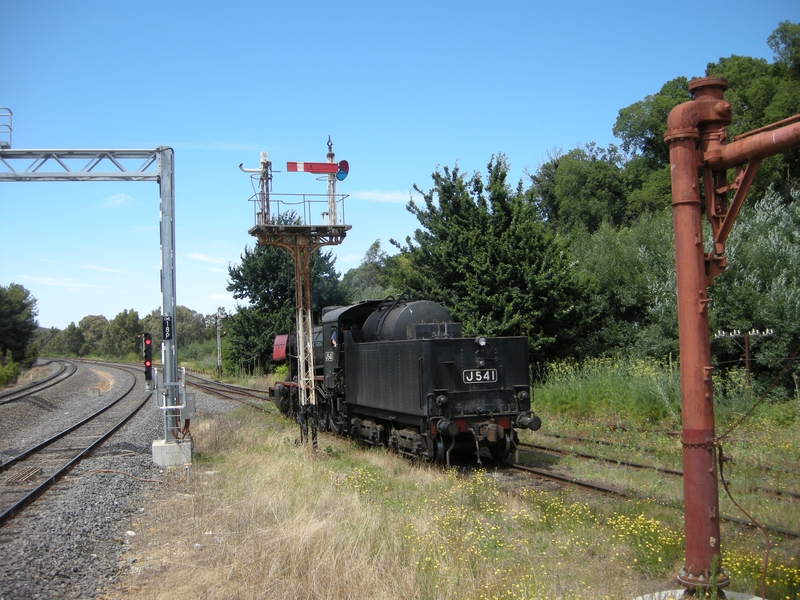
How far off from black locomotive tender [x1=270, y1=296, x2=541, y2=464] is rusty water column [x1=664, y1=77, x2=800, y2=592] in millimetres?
5923

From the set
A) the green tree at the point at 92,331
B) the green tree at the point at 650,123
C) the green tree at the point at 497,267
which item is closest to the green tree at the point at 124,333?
the green tree at the point at 92,331

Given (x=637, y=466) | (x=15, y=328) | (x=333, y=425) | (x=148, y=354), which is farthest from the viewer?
(x=15, y=328)

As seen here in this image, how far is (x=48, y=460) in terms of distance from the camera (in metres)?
13.1

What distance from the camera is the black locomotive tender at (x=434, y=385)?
34.9ft

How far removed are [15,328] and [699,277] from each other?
56652mm

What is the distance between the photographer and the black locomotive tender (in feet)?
34.9

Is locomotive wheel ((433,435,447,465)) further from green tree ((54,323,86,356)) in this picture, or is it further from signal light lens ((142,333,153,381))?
green tree ((54,323,86,356))

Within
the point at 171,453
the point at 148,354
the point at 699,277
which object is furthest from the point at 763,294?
the point at 148,354

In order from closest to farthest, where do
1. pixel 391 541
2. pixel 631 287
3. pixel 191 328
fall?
1. pixel 391 541
2. pixel 631 287
3. pixel 191 328

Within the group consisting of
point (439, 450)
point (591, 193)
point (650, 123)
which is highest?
point (650, 123)

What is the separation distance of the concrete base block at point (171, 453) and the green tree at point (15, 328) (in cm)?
4300

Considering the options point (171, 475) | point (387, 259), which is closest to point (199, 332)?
point (387, 259)

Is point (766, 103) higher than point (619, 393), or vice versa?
point (766, 103)

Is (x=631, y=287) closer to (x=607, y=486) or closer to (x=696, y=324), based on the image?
(x=607, y=486)
